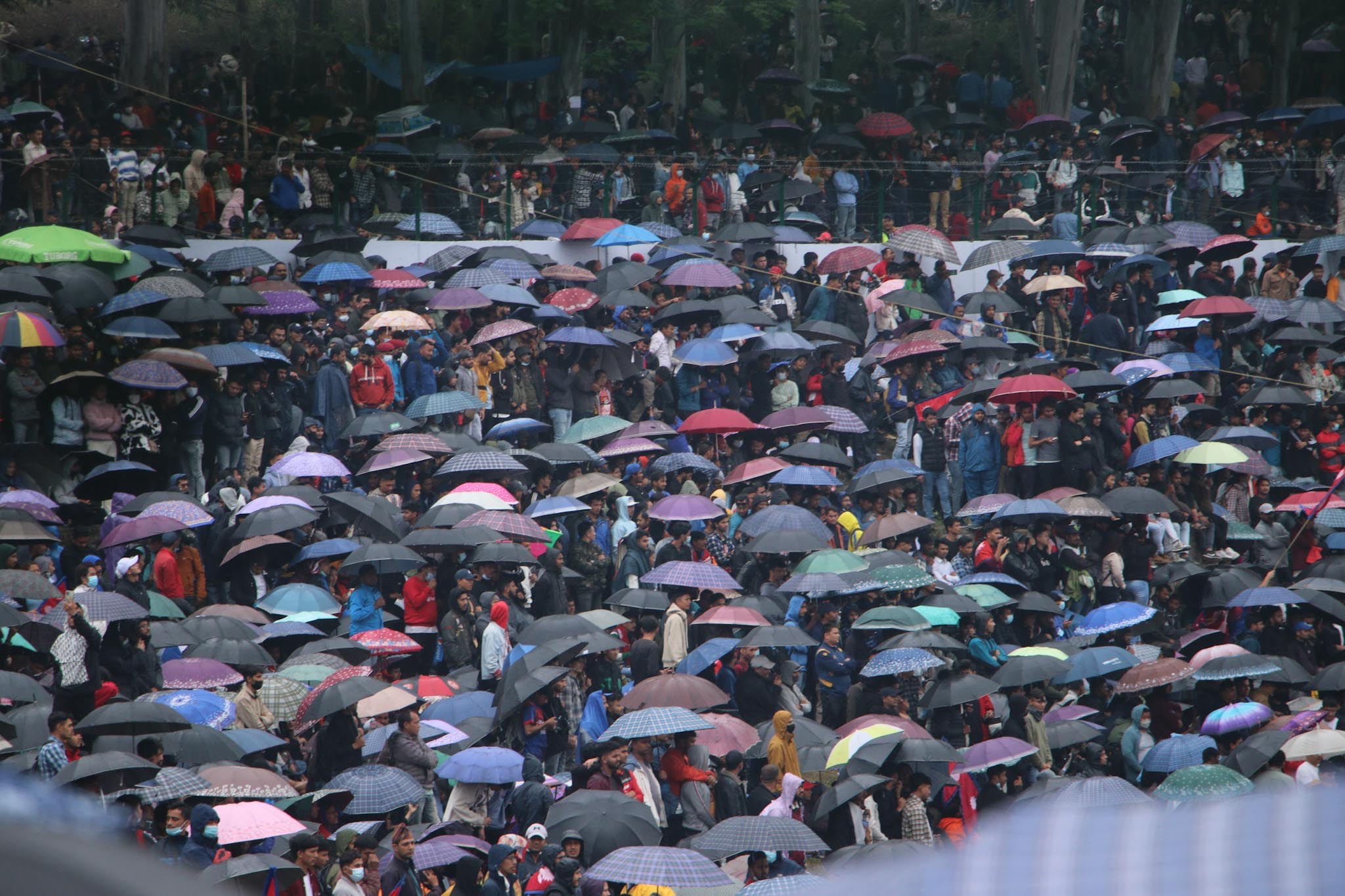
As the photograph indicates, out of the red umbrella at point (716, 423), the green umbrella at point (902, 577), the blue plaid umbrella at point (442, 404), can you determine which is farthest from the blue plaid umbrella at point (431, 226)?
the green umbrella at point (902, 577)

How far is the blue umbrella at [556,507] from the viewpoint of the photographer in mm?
16281

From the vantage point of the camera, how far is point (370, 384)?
1855cm

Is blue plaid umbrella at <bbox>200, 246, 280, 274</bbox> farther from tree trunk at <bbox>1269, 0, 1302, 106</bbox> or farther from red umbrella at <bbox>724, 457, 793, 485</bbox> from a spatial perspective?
tree trunk at <bbox>1269, 0, 1302, 106</bbox>

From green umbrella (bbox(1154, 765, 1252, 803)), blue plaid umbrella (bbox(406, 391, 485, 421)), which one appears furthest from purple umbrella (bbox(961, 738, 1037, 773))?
blue plaid umbrella (bbox(406, 391, 485, 421))

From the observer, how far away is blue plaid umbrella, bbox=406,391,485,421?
1811 centimetres

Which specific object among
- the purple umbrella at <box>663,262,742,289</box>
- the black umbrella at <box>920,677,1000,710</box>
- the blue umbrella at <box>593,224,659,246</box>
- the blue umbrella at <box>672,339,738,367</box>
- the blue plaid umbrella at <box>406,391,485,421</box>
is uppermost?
the blue umbrella at <box>593,224,659,246</box>

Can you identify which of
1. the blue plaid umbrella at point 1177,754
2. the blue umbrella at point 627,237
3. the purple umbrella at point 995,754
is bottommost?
the blue plaid umbrella at point 1177,754

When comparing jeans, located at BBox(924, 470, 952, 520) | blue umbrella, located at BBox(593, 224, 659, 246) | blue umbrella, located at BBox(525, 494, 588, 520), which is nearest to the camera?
blue umbrella, located at BBox(525, 494, 588, 520)

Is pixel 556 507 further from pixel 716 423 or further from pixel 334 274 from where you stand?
pixel 334 274

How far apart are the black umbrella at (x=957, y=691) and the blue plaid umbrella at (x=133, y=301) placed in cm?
981

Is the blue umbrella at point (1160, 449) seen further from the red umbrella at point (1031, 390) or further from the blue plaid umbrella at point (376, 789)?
the blue plaid umbrella at point (376, 789)

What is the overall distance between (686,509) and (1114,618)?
4109 millimetres

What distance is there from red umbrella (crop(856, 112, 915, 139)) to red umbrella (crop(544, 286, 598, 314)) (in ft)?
30.2

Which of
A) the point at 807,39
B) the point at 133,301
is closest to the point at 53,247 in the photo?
the point at 133,301
